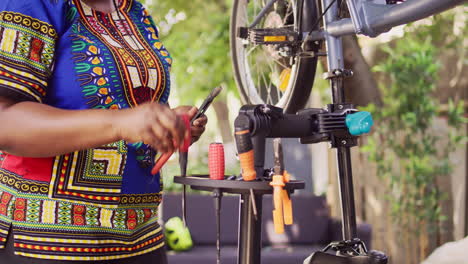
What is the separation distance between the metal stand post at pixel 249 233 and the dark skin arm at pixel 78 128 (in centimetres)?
28

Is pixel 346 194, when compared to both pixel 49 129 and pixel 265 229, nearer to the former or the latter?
pixel 49 129

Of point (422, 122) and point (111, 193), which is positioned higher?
point (422, 122)

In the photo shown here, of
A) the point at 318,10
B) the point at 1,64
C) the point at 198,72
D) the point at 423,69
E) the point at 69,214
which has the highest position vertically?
the point at 198,72

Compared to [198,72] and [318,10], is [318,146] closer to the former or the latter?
[198,72]

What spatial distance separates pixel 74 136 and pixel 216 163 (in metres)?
0.24

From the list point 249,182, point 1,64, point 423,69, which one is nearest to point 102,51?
point 1,64

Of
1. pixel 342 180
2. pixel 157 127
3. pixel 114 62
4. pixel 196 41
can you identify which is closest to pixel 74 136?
pixel 157 127

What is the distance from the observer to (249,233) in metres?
0.97

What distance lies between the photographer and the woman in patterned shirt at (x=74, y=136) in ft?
Answer: 2.68

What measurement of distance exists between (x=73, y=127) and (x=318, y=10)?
0.59 metres

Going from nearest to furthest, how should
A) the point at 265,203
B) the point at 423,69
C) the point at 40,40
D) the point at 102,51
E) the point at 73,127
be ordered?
the point at 73,127 → the point at 40,40 → the point at 102,51 → the point at 423,69 → the point at 265,203

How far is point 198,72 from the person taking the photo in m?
5.49

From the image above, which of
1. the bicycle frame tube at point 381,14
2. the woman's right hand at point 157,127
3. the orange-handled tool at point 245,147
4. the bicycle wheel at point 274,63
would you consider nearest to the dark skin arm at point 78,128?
the woman's right hand at point 157,127

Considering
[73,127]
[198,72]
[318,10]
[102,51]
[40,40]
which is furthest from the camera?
[198,72]
